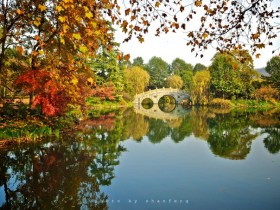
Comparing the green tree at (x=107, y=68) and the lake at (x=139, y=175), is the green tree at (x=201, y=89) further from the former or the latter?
the lake at (x=139, y=175)

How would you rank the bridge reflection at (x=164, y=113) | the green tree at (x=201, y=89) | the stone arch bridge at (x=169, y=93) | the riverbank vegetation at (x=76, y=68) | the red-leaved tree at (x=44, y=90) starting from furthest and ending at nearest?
the stone arch bridge at (x=169, y=93) < the green tree at (x=201, y=89) < the bridge reflection at (x=164, y=113) < the red-leaved tree at (x=44, y=90) < the riverbank vegetation at (x=76, y=68)

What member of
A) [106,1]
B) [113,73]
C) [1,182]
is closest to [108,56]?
[113,73]

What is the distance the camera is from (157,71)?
75.6m

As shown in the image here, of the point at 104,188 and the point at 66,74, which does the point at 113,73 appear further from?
the point at 66,74

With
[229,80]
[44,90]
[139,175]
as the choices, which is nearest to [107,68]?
[229,80]

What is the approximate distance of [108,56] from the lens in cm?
3856

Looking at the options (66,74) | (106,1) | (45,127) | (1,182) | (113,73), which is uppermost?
(113,73)

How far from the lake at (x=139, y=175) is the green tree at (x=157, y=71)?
59845 millimetres

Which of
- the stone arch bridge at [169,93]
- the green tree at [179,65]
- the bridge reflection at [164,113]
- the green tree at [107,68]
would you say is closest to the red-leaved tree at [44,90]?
the bridge reflection at [164,113]

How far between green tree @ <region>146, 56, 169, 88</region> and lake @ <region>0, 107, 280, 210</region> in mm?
59845

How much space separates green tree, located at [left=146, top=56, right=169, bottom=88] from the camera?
7294cm

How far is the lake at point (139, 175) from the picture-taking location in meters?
5.95

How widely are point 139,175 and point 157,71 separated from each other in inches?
2698

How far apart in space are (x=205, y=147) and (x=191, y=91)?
3949cm
